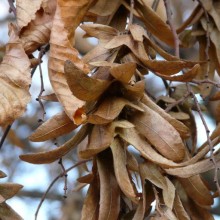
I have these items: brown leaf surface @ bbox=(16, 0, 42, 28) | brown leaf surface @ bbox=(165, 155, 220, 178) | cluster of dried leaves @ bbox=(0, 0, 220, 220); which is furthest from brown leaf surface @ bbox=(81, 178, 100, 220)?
brown leaf surface @ bbox=(16, 0, 42, 28)

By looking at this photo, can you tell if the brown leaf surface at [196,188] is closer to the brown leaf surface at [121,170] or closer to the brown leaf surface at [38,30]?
the brown leaf surface at [121,170]

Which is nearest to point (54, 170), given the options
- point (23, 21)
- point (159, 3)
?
point (159, 3)

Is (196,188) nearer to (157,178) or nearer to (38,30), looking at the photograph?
(157,178)

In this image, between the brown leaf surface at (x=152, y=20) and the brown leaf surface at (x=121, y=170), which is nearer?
the brown leaf surface at (x=121, y=170)

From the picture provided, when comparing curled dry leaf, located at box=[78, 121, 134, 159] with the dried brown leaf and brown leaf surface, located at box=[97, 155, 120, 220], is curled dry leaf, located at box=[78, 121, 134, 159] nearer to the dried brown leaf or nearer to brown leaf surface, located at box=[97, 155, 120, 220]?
brown leaf surface, located at box=[97, 155, 120, 220]

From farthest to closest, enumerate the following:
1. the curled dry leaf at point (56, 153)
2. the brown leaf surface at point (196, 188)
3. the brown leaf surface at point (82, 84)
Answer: the brown leaf surface at point (196, 188)
the curled dry leaf at point (56, 153)
the brown leaf surface at point (82, 84)

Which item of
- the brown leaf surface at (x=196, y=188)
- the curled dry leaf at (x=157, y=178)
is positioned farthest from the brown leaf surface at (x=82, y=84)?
the brown leaf surface at (x=196, y=188)

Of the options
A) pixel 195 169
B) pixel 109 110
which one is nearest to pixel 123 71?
pixel 109 110
